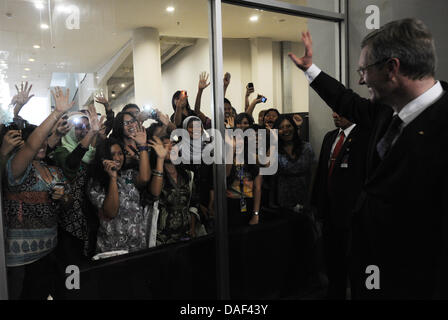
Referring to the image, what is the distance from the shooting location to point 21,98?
1.68 meters

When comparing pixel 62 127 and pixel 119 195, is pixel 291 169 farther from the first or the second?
pixel 62 127

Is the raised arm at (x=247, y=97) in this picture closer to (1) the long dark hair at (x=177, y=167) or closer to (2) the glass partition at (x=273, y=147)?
(2) the glass partition at (x=273, y=147)

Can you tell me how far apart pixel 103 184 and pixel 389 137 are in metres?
1.60

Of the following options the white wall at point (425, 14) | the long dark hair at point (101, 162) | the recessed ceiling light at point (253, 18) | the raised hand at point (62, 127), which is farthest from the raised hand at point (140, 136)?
the white wall at point (425, 14)

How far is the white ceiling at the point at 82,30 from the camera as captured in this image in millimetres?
1659

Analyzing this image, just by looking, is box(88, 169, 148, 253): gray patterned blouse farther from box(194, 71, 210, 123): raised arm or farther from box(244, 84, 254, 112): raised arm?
box(244, 84, 254, 112): raised arm

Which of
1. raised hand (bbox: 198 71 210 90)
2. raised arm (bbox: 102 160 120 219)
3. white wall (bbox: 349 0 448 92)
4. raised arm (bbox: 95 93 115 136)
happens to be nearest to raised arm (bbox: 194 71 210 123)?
raised hand (bbox: 198 71 210 90)

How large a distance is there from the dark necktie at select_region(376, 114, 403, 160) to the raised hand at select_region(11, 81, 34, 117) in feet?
5.91

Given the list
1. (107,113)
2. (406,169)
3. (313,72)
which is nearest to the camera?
(406,169)

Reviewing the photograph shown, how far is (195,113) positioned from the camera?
2148 mm

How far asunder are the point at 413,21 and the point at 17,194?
2136mm

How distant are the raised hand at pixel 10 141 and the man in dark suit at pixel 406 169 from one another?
1.79 metres

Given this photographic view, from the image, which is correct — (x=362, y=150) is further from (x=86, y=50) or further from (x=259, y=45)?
(x=86, y=50)

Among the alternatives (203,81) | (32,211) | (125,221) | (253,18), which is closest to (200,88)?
(203,81)
